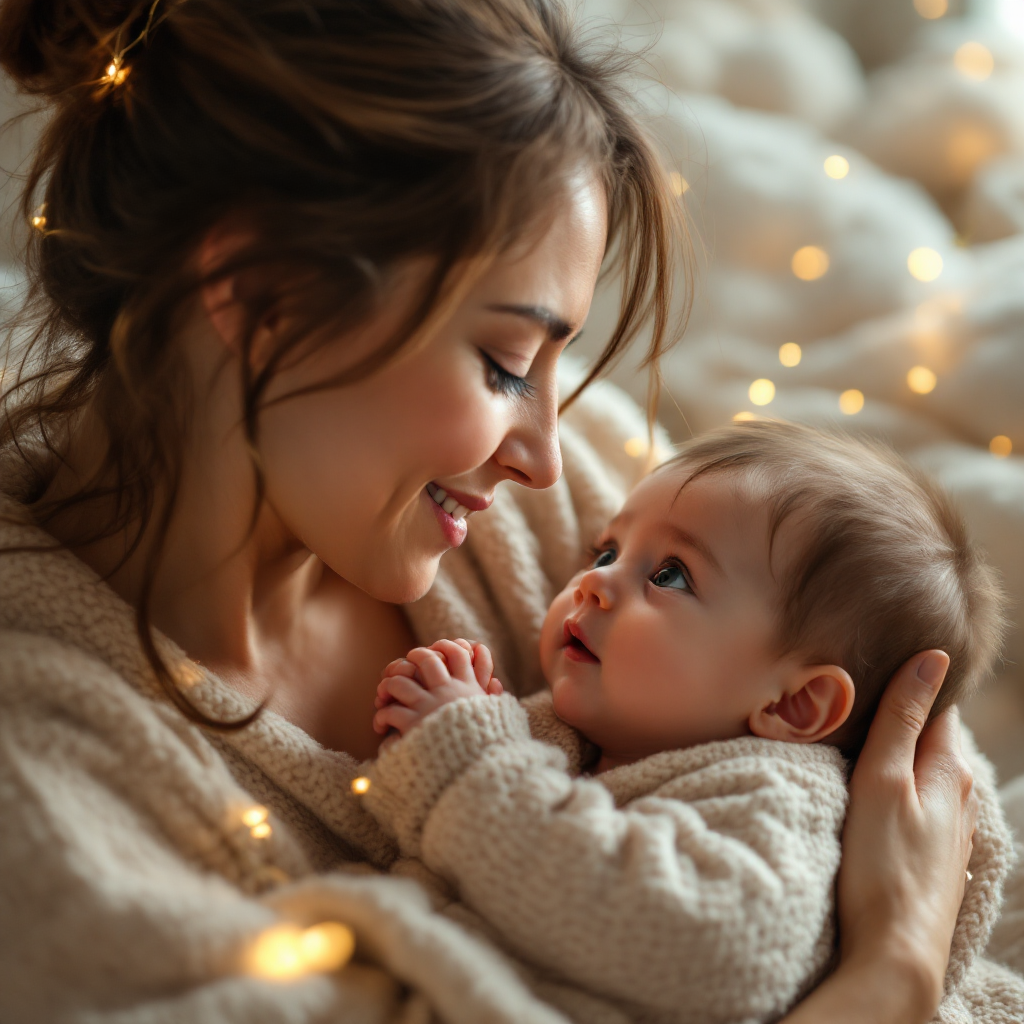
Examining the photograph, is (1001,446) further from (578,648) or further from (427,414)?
(427,414)

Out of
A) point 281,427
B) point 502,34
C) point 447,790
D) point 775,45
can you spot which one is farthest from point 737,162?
point 447,790

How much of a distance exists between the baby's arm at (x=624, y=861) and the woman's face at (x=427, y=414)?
0.20 m

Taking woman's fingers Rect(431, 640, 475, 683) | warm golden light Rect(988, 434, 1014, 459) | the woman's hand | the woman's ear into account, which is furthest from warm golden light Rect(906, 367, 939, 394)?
the woman's ear

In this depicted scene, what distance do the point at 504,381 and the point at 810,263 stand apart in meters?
1.10

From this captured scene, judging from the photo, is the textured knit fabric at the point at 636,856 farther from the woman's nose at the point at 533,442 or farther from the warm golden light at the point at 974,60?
the warm golden light at the point at 974,60

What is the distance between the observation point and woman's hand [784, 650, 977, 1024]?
97 centimetres

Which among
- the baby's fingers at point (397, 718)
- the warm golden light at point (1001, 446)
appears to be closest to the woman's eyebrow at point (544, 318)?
the baby's fingers at point (397, 718)

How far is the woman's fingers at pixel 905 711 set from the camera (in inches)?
43.7

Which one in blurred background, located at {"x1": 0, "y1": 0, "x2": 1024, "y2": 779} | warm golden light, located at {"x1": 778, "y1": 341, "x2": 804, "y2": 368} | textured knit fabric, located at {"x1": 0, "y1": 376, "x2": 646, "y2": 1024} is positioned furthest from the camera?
warm golden light, located at {"x1": 778, "y1": 341, "x2": 804, "y2": 368}

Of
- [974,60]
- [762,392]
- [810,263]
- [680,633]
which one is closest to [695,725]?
[680,633]

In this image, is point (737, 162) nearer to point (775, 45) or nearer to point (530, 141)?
point (775, 45)

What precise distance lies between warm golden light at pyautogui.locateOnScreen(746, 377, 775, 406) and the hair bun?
117 cm

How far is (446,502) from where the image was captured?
1.09 meters

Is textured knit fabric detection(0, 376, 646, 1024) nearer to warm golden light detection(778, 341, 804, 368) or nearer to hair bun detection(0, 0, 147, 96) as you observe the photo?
hair bun detection(0, 0, 147, 96)
